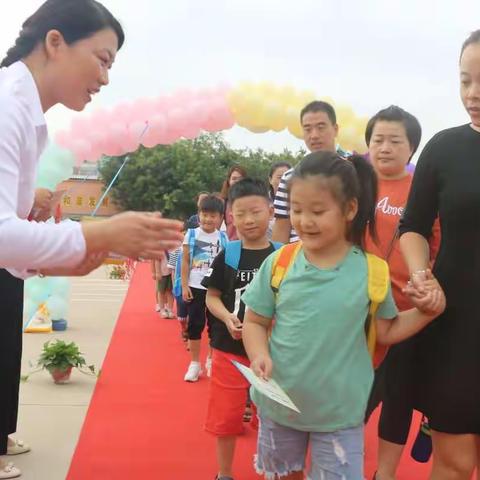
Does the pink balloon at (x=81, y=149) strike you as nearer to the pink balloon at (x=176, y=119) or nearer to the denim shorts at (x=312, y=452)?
the pink balloon at (x=176, y=119)

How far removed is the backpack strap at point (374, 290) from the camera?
7.78 ft

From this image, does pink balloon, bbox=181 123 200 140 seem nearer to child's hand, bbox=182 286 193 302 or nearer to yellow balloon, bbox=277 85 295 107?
yellow balloon, bbox=277 85 295 107

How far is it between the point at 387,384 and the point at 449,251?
2.60ft

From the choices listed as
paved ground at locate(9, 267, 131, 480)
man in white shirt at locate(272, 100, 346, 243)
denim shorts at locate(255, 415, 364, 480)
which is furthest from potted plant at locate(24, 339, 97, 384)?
denim shorts at locate(255, 415, 364, 480)

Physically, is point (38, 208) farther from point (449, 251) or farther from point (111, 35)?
point (449, 251)

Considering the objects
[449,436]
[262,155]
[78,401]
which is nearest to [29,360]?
[78,401]

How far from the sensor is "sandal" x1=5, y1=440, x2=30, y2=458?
150 inches

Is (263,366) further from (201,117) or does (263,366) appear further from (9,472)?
(201,117)

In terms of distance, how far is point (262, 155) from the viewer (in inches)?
→ 1960

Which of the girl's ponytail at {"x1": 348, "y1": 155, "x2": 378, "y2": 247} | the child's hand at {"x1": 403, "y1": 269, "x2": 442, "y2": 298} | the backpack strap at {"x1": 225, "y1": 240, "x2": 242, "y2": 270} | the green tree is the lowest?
the green tree

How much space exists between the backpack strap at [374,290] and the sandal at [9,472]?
197 centimetres

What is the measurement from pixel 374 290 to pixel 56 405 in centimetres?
303

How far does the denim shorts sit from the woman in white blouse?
922 mm

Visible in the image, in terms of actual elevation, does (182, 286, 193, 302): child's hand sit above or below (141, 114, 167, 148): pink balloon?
below
